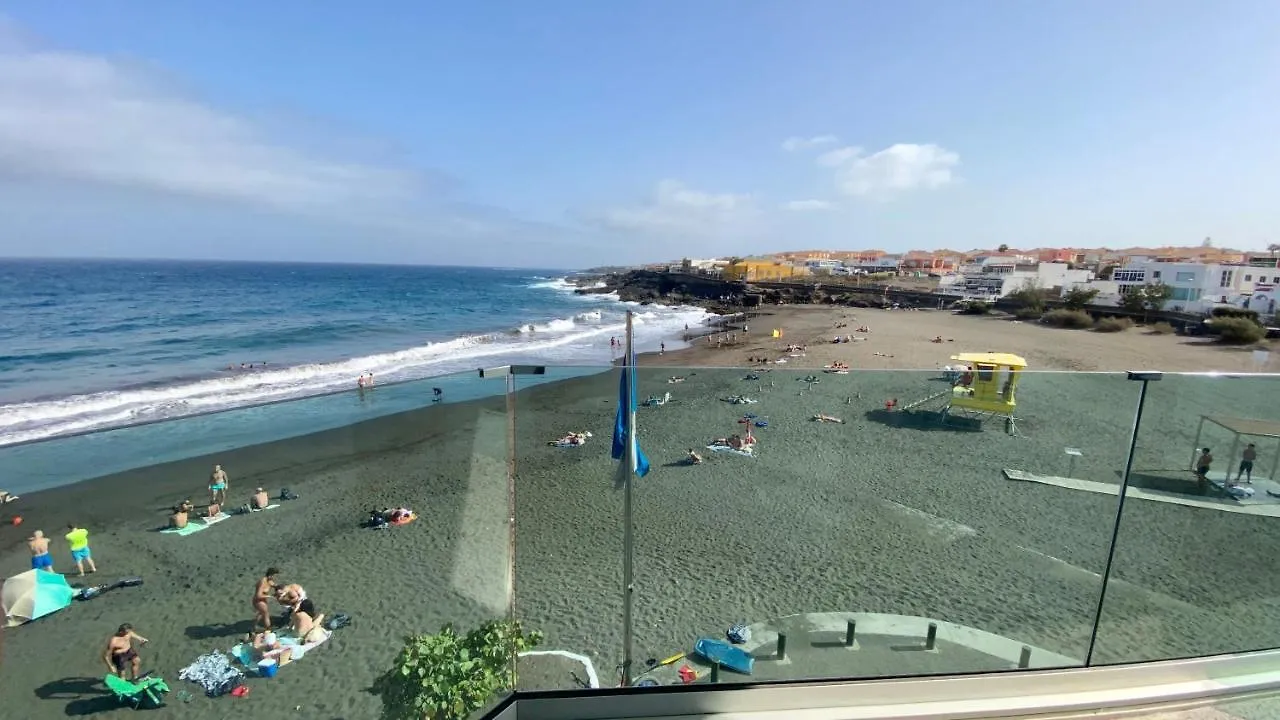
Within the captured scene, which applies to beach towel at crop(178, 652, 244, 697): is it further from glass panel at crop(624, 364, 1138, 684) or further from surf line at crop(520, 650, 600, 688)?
glass panel at crop(624, 364, 1138, 684)

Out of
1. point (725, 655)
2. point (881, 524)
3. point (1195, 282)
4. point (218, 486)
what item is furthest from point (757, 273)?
point (218, 486)

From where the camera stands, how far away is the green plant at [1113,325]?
26.8 metres

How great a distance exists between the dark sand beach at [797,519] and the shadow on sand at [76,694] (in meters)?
0.53

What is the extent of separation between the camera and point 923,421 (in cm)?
223

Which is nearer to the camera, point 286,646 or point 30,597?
point 30,597

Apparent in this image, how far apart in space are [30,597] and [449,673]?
43.5 inches

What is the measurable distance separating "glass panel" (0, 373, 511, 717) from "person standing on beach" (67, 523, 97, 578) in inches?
0.5

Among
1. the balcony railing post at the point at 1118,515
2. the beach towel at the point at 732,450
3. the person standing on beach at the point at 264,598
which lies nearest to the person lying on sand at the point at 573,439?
the beach towel at the point at 732,450

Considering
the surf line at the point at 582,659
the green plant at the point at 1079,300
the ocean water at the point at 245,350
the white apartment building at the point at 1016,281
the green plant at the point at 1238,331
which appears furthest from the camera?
the white apartment building at the point at 1016,281

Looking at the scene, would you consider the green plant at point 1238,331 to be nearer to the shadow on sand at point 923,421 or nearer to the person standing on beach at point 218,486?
the shadow on sand at point 923,421

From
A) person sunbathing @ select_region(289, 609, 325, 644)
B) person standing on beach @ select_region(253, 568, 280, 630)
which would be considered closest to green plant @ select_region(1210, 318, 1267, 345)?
person sunbathing @ select_region(289, 609, 325, 644)

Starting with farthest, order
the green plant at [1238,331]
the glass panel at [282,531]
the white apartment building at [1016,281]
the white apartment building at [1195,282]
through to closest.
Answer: the white apartment building at [1016,281] → the white apartment building at [1195,282] → the green plant at [1238,331] → the glass panel at [282,531]

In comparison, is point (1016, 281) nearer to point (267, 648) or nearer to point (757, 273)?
point (757, 273)

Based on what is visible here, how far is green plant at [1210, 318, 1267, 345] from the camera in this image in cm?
2156
